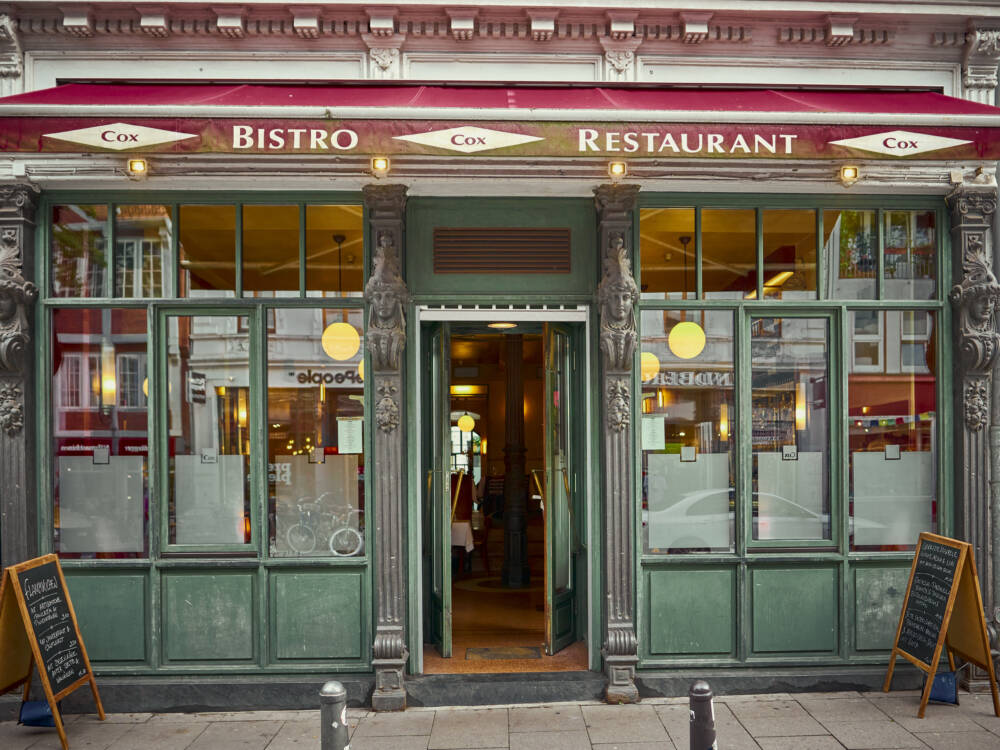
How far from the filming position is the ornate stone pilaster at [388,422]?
21.2 ft

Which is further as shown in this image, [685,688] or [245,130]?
[685,688]

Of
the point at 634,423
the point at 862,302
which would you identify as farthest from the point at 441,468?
the point at 862,302

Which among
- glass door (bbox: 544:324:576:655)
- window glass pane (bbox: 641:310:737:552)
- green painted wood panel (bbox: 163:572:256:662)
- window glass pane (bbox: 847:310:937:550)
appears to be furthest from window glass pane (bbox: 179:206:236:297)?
window glass pane (bbox: 847:310:937:550)

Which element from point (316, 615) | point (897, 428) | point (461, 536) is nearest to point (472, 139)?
point (316, 615)

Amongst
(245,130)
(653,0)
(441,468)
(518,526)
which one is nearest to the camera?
(245,130)

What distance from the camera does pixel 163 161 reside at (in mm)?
6008

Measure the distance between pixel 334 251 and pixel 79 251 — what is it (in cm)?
209

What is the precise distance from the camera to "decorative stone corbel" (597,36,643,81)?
22.1 ft

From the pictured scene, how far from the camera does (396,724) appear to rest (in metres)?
6.12

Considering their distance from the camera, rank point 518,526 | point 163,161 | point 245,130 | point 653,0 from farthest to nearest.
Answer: point 518,526
point 653,0
point 163,161
point 245,130

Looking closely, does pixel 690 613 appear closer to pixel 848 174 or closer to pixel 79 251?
pixel 848 174

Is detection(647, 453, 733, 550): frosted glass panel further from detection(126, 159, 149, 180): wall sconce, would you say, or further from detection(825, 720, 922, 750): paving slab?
detection(126, 159, 149, 180): wall sconce

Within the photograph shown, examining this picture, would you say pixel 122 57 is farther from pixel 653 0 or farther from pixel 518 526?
Result: pixel 518 526

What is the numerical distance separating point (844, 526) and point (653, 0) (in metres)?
4.62
